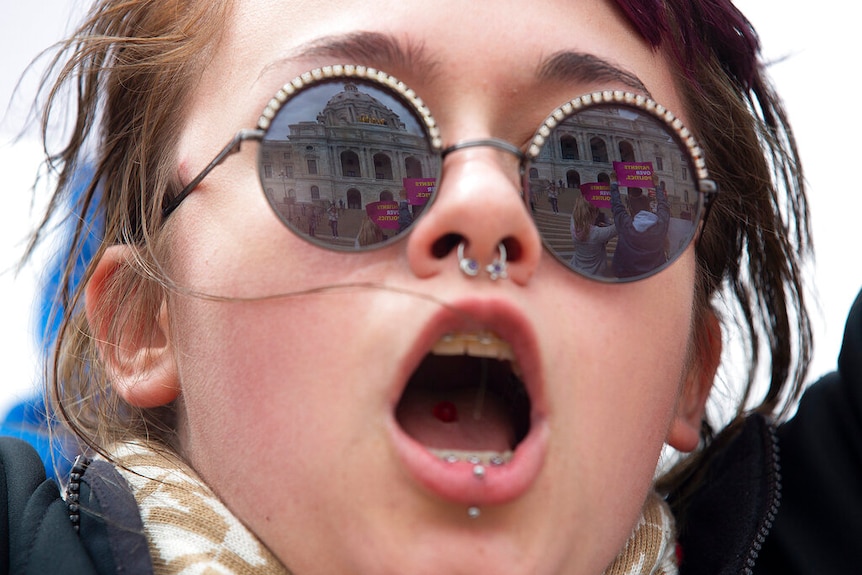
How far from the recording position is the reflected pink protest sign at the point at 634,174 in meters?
1.44

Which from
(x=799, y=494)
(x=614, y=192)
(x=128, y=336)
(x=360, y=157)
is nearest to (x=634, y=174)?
(x=614, y=192)

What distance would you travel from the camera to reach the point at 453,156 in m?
1.34

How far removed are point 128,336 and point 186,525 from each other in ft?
1.43

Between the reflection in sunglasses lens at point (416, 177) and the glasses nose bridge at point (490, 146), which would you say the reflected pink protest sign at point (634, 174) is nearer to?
the reflection in sunglasses lens at point (416, 177)

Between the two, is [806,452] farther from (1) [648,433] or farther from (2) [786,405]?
(1) [648,433]

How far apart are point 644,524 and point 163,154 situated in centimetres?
111

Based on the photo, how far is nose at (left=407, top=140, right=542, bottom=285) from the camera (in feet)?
4.14

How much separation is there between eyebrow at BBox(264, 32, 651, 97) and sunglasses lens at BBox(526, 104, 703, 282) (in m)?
0.07

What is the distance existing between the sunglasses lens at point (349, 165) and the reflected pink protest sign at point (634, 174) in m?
0.30

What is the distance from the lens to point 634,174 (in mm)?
1448

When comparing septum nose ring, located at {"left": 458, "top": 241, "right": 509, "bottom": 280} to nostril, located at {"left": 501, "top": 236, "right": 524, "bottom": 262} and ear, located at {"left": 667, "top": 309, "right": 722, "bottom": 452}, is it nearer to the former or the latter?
nostril, located at {"left": 501, "top": 236, "right": 524, "bottom": 262}

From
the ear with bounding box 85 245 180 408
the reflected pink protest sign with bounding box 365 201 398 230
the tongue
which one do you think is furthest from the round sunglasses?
the ear with bounding box 85 245 180 408

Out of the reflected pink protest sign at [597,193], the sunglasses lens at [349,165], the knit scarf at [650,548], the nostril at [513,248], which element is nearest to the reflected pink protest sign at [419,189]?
the sunglasses lens at [349,165]

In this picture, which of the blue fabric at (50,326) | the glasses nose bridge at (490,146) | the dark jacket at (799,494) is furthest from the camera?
the blue fabric at (50,326)
